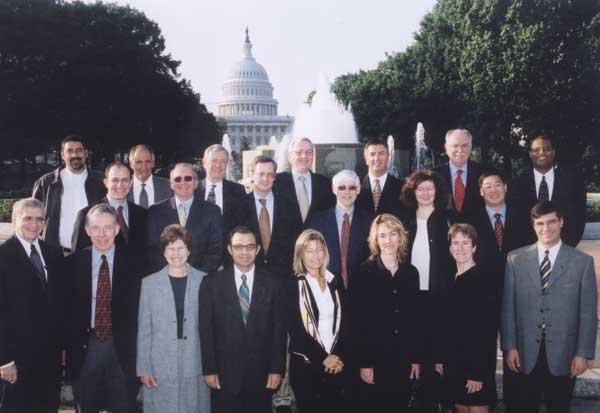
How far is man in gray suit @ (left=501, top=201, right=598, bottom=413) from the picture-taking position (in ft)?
15.9

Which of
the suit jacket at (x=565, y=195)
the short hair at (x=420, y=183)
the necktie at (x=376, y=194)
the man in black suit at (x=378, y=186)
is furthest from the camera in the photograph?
the necktie at (x=376, y=194)

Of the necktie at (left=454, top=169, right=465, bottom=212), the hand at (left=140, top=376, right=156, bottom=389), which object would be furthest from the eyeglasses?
the necktie at (left=454, top=169, right=465, bottom=212)

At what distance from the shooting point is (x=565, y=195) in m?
6.22

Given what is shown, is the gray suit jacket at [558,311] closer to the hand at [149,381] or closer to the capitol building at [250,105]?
the hand at [149,381]

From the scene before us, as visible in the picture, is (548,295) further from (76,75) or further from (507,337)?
(76,75)

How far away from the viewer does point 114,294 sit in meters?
4.86

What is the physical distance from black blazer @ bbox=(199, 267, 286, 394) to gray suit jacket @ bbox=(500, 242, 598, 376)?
198 cm

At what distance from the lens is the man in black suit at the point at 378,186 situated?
6.21 meters

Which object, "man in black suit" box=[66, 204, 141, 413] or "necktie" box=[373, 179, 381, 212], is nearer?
"man in black suit" box=[66, 204, 141, 413]

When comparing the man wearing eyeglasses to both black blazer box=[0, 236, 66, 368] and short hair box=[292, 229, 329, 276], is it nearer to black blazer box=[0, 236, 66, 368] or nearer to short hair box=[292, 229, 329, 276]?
black blazer box=[0, 236, 66, 368]

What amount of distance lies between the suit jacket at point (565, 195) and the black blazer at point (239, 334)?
2842 mm

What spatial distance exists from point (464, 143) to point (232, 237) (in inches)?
117

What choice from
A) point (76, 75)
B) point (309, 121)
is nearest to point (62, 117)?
point (76, 75)

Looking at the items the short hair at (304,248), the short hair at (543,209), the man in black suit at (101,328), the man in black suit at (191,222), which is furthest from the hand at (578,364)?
the man in black suit at (101,328)
